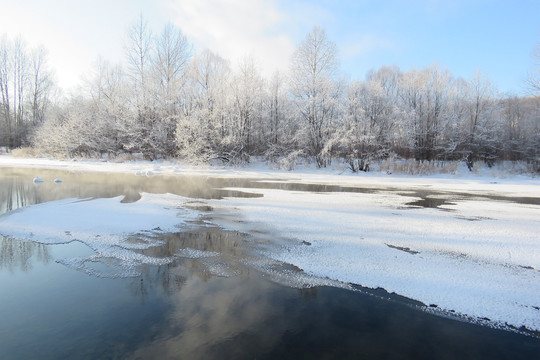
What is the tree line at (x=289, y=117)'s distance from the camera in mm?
24484

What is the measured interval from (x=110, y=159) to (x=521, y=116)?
41.8 metres

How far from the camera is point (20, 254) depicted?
197 inches

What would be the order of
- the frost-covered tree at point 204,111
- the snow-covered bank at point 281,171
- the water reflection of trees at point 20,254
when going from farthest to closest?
the frost-covered tree at point 204,111 → the snow-covered bank at point 281,171 → the water reflection of trees at point 20,254

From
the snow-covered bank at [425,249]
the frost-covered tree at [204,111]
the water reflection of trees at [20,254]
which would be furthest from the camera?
the frost-covered tree at [204,111]

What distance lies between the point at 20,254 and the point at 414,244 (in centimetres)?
728

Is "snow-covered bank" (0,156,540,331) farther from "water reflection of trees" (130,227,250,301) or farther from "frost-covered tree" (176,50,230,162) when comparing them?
"frost-covered tree" (176,50,230,162)

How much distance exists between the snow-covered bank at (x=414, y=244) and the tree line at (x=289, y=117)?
1516 cm

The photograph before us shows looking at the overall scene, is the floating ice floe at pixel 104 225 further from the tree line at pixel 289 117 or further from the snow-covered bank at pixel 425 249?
the tree line at pixel 289 117

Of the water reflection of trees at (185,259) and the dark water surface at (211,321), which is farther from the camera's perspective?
the water reflection of trees at (185,259)

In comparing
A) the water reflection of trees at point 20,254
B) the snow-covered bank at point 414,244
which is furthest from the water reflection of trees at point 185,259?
the water reflection of trees at point 20,254

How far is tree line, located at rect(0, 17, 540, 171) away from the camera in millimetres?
24484

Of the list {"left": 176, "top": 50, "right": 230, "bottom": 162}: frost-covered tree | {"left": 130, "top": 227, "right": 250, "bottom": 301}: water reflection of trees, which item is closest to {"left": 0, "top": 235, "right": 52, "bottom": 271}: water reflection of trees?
{"left": 130, "top": 227, "right": 250, "bottom": 301}: water reflection of trees

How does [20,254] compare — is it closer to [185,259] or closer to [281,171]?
[185,259]

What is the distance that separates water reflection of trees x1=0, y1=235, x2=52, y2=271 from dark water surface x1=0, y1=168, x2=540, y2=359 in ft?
0.18
